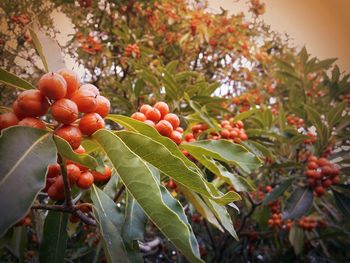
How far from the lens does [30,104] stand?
44cm

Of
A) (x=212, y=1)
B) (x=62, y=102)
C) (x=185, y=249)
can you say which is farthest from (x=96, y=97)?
(x=212, y=1)

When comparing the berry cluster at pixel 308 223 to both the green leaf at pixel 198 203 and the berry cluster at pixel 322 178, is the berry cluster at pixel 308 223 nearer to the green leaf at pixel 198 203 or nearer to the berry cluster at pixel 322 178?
the berry cluster at pixel 322 178

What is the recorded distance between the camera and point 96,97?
0.50 m

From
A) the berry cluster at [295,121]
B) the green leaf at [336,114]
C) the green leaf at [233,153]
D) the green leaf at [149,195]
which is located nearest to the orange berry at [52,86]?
the green leaf at [149,195]

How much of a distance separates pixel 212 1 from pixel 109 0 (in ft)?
5.24

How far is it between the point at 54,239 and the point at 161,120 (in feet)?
1.05

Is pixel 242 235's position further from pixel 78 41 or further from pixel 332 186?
pixel 78 41

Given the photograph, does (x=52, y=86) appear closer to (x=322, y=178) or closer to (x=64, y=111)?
(x=64, y=111)

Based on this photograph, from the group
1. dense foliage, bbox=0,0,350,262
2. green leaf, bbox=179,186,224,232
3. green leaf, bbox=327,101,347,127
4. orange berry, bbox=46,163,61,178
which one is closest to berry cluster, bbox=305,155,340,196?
dense foliage, bbox=0,0,350,262

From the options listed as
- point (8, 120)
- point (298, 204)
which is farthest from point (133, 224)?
point (298, 204)

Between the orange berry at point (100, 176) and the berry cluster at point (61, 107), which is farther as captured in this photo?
the orange berry at point (100, 176)

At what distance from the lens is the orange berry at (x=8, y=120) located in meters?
0.45

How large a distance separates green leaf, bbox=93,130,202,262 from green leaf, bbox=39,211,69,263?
11.0 inches

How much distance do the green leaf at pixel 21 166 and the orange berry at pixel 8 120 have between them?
0.05 m
